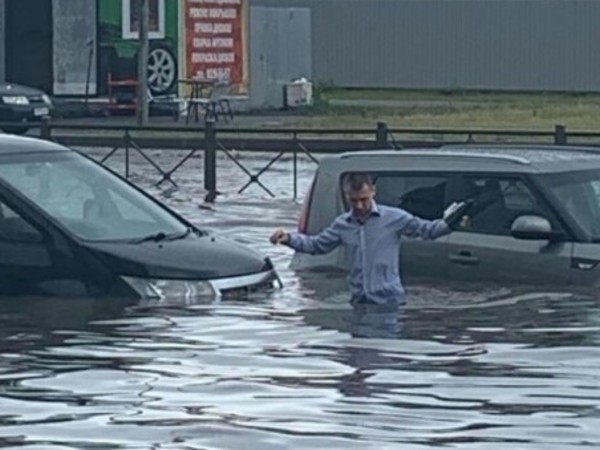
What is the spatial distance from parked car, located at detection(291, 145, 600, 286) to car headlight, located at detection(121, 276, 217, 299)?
1553mm

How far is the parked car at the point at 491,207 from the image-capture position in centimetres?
1447

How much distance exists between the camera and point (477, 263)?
1474 cm

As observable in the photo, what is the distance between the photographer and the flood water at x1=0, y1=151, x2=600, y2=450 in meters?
9.58

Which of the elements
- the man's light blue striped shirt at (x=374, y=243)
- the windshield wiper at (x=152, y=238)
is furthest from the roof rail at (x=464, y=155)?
the windshield wiper at (x=152, y=238)

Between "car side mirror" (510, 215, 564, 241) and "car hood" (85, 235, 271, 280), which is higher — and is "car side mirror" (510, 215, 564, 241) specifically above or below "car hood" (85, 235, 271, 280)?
above

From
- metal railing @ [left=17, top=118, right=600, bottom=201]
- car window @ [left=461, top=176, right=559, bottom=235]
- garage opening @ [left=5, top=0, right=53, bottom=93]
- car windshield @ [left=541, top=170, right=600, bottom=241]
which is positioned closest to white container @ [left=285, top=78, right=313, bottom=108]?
garage opening @ [left=5, top=0, right=53, bottom=93]

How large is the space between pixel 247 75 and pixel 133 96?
439cm

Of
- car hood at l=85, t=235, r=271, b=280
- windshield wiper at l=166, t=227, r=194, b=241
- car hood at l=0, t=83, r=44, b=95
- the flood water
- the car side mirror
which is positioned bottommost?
car hood at l=0, t=83, r=44, b=95

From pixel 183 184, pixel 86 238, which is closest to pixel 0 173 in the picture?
pixel 86 238

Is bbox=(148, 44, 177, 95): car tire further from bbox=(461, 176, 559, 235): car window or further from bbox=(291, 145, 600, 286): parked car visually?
bbox=(461, 176, 559, 235): car window

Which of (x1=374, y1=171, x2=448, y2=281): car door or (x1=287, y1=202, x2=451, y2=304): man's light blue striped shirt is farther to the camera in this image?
(x1=374, y1=171, x2=448, y2=281): car door

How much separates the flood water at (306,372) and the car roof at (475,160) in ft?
2.91

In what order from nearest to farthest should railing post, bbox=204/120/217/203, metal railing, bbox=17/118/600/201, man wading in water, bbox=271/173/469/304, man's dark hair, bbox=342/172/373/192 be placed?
man's dark hair, bbox=342/172/373/192, man wading in water, bbox=271/173/469/304, metal railing, bbox=17/118/600/201, railing post, bbox=204/120/217/203

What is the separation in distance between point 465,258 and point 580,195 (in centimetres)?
94
